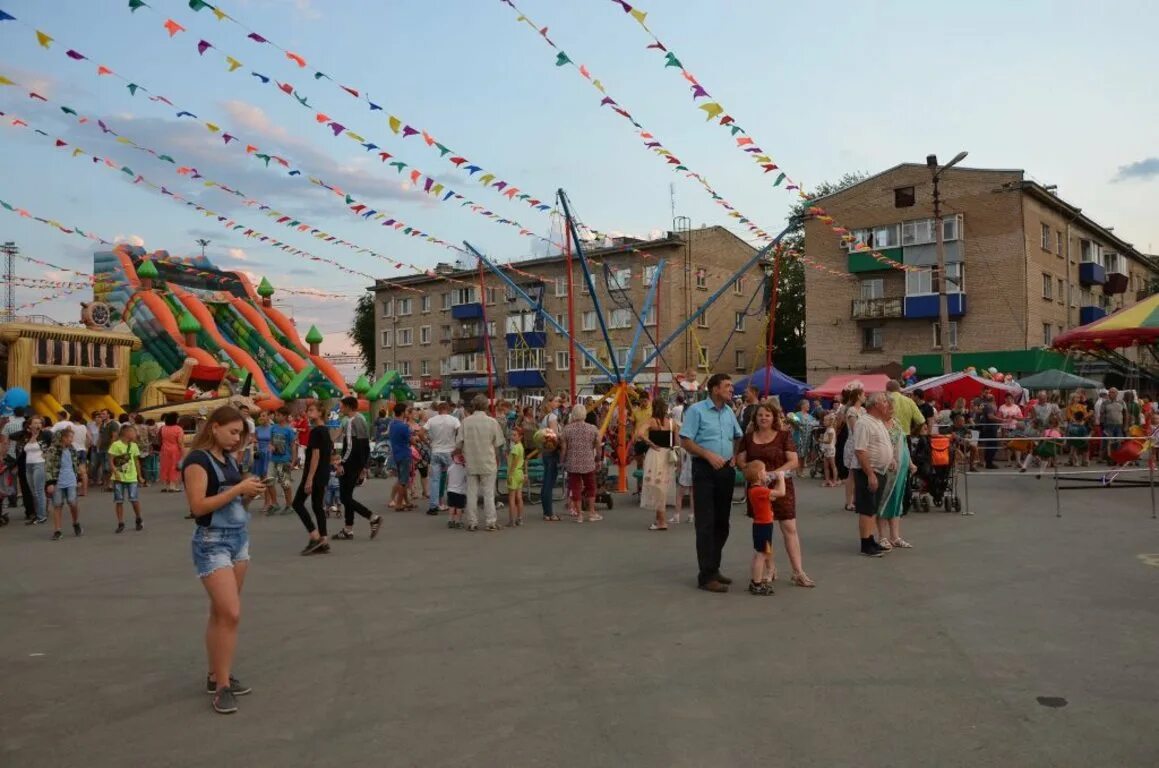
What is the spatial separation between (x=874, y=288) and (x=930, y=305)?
3.51 metres

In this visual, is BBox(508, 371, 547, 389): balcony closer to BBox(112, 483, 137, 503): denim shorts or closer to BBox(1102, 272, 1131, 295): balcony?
BBox(1102, 272, 1131, 295): balcony

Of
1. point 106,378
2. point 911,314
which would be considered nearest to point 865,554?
point 106,378

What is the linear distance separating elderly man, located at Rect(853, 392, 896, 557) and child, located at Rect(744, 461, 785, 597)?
5.13 ft

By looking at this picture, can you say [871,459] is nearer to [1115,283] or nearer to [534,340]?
[534,340]

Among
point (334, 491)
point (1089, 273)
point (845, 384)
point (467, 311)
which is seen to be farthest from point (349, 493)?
point (467, 311)

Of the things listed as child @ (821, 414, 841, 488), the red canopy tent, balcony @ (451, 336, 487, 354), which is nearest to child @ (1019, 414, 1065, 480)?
child @ (821, 414, 841, 488)

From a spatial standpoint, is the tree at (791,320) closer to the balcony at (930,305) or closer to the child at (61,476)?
the balcony at (930,305)

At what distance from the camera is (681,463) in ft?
43.5

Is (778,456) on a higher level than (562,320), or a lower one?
lower

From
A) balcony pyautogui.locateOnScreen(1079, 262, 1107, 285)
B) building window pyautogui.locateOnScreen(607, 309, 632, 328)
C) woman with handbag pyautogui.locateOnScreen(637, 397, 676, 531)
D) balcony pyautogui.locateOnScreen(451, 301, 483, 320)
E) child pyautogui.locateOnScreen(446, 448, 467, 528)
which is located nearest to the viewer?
woman with handbag pyautogui.locateOnScreen(637, 397, 676, 531)

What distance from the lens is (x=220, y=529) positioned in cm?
499

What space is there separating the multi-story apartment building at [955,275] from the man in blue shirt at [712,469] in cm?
3182

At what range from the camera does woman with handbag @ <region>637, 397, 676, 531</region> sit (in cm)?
1171

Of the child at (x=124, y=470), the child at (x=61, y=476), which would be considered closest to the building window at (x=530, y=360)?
the child at (x=124, y=470)
